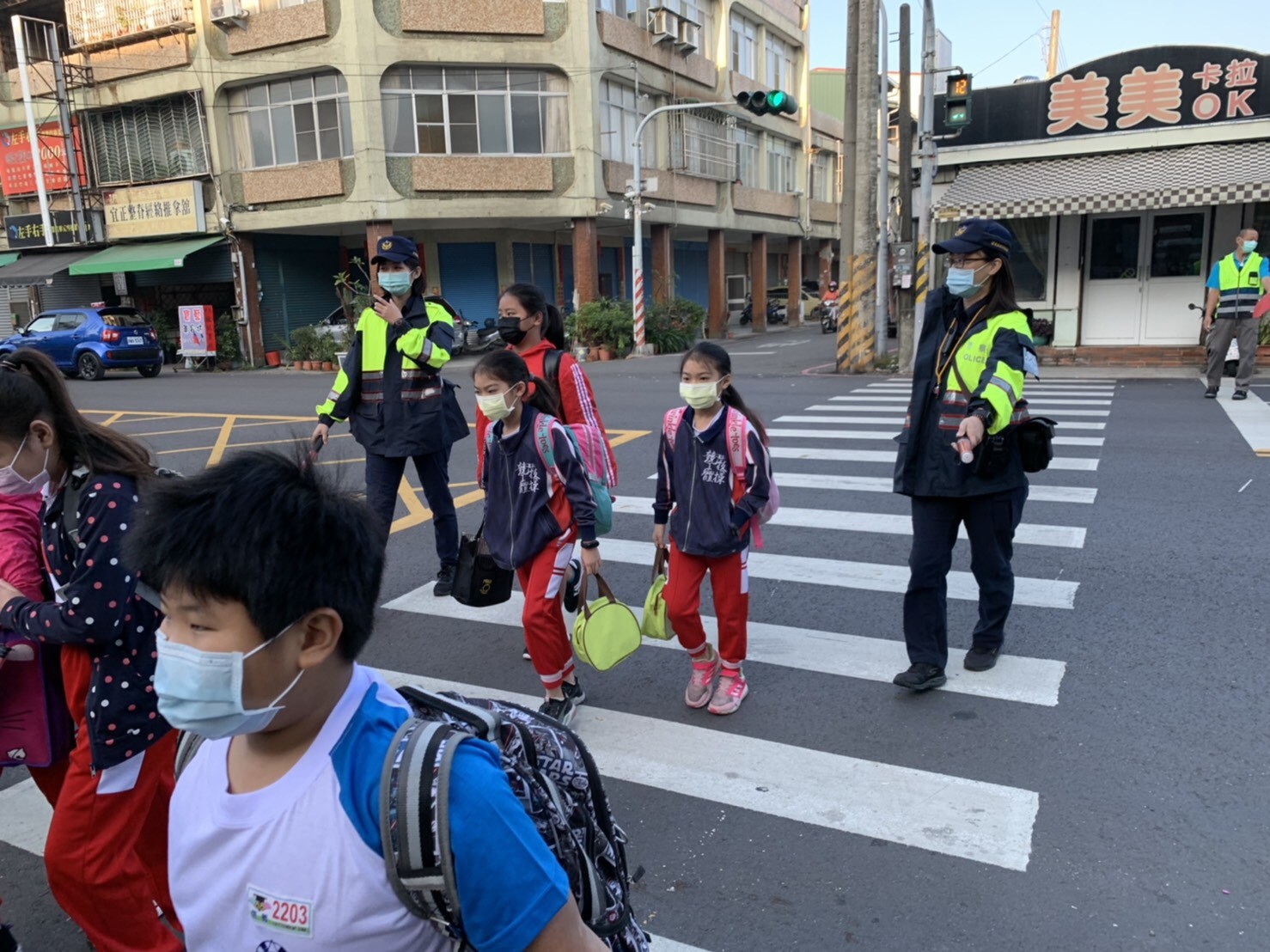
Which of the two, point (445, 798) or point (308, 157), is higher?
point (308, 157)

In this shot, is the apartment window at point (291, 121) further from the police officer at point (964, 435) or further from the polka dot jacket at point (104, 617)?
the polka dot jacket at point (104, 617)

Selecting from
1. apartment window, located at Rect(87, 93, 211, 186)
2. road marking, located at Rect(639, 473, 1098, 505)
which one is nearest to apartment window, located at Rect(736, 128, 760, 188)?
apartment window, located at Rect(87, 93, 211, 186)

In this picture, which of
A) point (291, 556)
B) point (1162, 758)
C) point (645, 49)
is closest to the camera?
point (291, 556)

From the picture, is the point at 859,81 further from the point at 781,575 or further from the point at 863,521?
the point at 781,575

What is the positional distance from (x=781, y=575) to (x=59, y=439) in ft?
14.6

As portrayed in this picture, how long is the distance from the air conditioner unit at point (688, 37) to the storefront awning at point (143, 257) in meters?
15.0

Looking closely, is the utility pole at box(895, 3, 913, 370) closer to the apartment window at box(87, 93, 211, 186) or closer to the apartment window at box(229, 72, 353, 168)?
the apartment window at box(229, 72, 353, 168)

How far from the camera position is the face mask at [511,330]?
15.6ft

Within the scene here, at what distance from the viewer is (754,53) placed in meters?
36.0

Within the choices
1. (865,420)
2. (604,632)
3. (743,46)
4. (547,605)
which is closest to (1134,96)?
(865,420)

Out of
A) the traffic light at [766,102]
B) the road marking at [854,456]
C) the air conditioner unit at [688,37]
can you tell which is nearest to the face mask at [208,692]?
the road marking at [854,456]

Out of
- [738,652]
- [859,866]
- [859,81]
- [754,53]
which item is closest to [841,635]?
[738,652]

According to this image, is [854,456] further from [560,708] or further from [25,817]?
[25,817]

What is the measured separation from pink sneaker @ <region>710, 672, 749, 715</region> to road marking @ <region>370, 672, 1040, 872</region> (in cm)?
16
